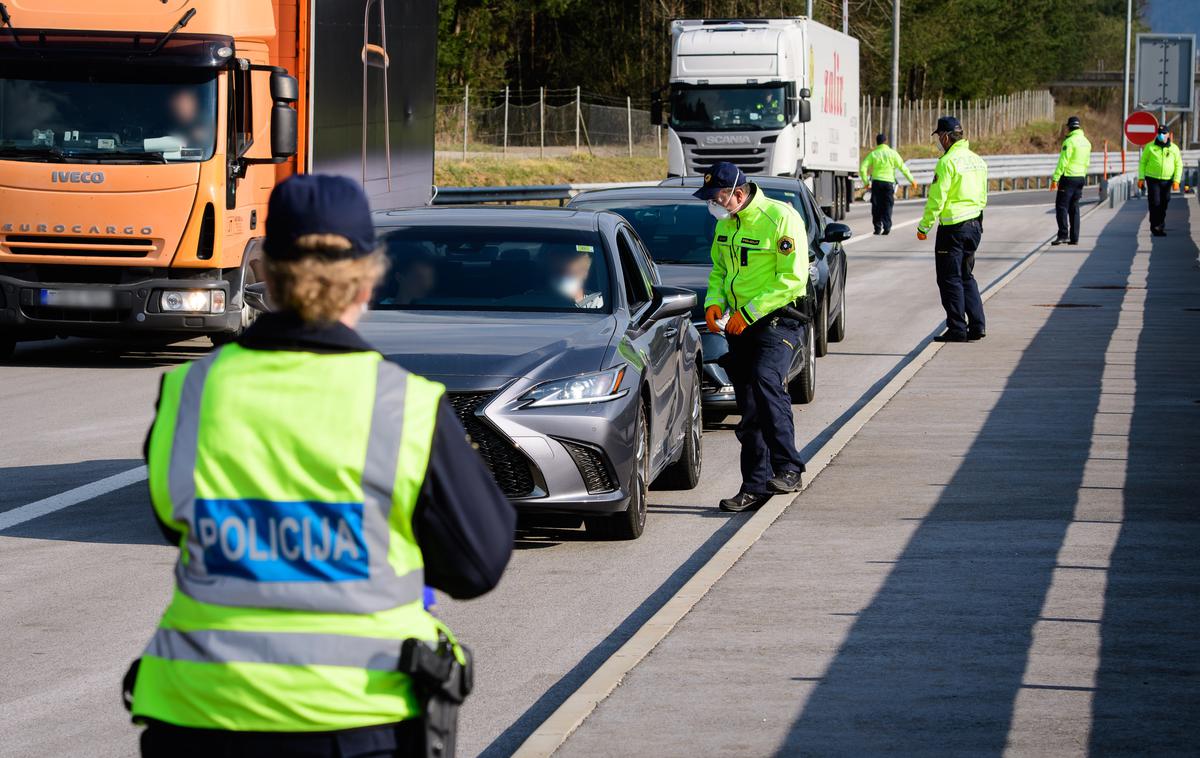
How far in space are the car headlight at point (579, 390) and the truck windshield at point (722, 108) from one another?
2871cm

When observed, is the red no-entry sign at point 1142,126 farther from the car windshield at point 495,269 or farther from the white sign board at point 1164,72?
the car windshield at point 495,269

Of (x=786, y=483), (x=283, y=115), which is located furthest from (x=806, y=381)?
(x=283, y=115)

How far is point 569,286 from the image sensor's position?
9945 millimetres

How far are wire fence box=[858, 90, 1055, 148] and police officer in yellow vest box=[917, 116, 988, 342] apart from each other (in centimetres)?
4221

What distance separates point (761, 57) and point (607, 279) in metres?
27.8

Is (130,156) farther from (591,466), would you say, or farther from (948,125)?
(591,466)

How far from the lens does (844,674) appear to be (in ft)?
20.9

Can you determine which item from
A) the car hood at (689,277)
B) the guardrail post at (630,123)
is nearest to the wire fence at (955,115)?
Answer: the guardrail post at (630,123)

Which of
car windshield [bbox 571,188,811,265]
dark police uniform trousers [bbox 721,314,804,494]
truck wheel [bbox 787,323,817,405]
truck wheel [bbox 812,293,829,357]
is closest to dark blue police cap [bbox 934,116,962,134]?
truck wheel [bbox 812,293,829,357]

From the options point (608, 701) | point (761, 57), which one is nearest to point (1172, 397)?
point (608, 701)

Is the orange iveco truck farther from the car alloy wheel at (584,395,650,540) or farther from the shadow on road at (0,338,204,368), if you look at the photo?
the car alloy wheel at (584,395,650,540)

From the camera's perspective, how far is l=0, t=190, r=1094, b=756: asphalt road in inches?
250

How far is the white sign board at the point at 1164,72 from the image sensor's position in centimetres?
3828

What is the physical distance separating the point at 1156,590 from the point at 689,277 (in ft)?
20.8
